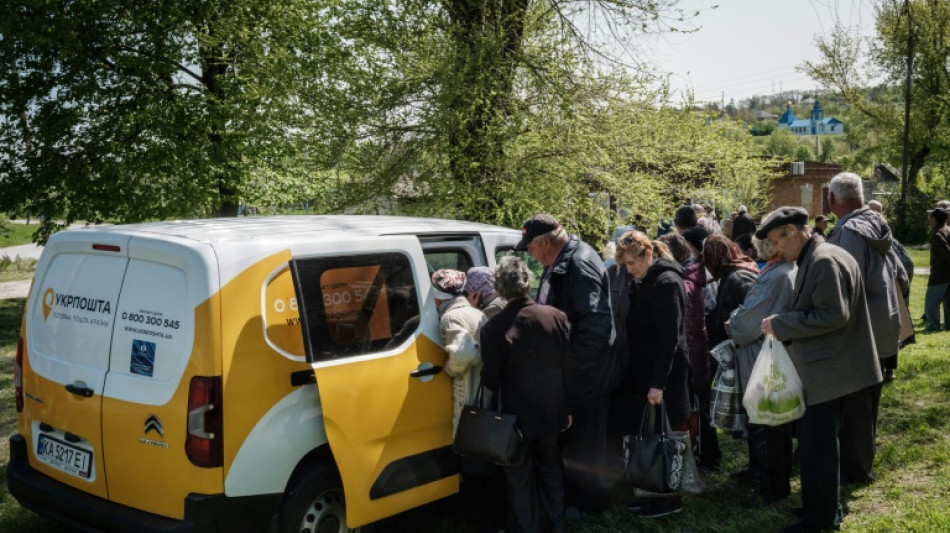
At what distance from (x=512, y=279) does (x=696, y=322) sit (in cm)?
181

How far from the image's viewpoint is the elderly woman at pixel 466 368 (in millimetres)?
4738

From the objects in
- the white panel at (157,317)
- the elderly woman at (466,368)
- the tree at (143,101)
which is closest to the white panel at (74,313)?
the white panel at (157,317)

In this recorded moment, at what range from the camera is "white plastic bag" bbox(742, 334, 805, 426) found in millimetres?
4527

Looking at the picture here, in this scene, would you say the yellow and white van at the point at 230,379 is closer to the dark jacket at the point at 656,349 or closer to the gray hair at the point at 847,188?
the dark jacket at the point at 656,349

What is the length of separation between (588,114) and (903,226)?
26595 millimetres

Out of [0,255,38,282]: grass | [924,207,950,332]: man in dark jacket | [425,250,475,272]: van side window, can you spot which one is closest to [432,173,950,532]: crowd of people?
[425,250,475,272]: van side window

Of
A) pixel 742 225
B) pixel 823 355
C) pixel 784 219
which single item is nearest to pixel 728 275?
pixel 784 219

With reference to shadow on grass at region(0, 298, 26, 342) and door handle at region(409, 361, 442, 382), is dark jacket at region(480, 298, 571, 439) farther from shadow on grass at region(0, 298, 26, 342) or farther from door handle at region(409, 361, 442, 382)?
shadow on grass at region(0, 298, 26, 342)

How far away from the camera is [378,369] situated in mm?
4461

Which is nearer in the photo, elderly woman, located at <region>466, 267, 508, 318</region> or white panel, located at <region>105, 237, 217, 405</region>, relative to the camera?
white panel, located at <region>105, 237, 217, 405</region>

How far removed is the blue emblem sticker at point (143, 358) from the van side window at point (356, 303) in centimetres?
73

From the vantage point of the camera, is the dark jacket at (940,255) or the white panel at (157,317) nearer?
the white panel at (157,317)

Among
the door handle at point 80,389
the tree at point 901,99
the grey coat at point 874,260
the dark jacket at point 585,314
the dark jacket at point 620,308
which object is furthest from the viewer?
the tree at point 901,99

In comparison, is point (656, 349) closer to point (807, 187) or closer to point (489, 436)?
point (489, 436)
